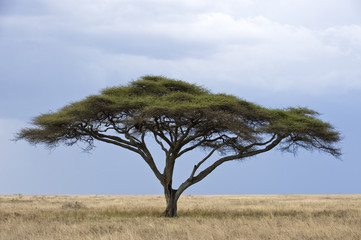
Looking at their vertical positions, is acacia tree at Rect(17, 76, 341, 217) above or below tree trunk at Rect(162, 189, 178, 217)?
above

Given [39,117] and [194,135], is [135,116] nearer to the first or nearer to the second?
[194,135]

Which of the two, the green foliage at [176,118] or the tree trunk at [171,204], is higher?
the green foliage at [176,118]

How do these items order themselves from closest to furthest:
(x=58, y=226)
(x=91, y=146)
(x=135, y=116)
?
(x=58, y=226), (x=135, y=116), (x=91, y=146)

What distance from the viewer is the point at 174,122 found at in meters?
22.0

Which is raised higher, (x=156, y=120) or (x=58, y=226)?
(x=156, y=120)

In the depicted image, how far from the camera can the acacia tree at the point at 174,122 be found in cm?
2144

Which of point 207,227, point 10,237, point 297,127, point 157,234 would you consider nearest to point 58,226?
point 10,237

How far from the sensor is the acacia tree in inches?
844

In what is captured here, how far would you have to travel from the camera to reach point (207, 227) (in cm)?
1465

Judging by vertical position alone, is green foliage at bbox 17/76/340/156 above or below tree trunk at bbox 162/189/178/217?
above

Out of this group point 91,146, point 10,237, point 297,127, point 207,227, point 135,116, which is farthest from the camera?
point 91,146

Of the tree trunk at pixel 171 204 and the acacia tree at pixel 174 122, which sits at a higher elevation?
the acacia tree at pixel 174 122

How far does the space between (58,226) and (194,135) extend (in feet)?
30.8

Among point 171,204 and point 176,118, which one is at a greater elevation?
point 176,118
